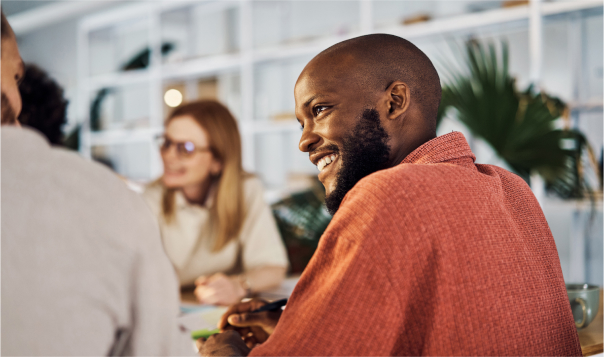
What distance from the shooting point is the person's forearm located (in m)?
1.77

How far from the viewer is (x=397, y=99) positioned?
85 centimetres

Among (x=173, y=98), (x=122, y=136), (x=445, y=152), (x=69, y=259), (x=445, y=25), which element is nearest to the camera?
(x=69, y=259)

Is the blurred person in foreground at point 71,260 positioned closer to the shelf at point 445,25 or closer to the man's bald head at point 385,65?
the man's bald head at point 385,65

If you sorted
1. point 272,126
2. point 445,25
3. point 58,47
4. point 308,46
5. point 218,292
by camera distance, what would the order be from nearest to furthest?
point 218,292, point 445,25, point 308,46, point 272,126, point 58,47

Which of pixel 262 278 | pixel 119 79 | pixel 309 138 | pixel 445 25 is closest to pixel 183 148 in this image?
pixel 262 278

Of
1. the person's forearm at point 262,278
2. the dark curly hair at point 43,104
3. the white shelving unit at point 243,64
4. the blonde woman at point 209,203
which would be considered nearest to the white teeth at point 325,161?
the dark curly hair at point 43,104

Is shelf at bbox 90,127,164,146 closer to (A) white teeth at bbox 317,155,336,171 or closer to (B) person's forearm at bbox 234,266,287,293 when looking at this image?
(B) person's forearm at bbox 234,266,287,293

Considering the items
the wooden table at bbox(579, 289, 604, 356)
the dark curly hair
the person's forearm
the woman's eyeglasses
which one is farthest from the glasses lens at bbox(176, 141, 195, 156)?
the wooden table at bbox(579, 289, 604, 356)

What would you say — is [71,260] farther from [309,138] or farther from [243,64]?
[243,64]

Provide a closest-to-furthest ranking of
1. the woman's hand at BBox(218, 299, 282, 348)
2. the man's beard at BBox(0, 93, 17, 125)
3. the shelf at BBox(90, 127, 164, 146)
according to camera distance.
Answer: the man's beard at BBox(0, 93, 17, 125) < the woman's hand at BBox(218, 299, 282, 348) < the shelf at BBox(90, 127, 164, 146)

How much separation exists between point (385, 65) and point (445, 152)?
171mm

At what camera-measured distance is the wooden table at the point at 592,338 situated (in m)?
0.99

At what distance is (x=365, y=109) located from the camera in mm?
841

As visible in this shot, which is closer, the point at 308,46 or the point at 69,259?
the point at 69,259
